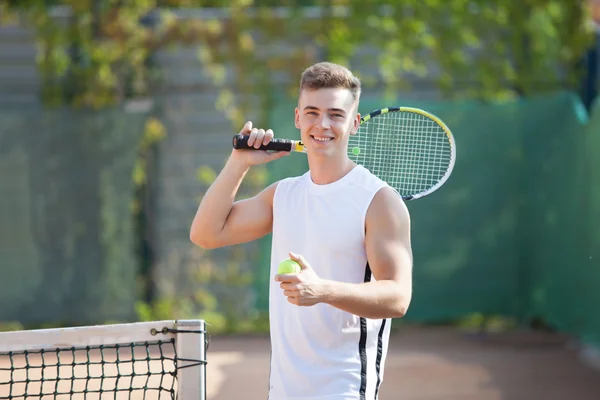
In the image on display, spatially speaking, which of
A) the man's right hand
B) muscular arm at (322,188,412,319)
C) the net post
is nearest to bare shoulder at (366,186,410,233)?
muscular arm at (322,188,412,319)

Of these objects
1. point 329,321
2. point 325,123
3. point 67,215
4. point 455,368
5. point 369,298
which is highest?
point 325,123

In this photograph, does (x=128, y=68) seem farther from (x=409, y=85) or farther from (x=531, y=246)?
(x=531, y=246)

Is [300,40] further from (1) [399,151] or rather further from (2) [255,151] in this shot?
(2) [255,151]

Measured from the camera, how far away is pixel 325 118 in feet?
8.88

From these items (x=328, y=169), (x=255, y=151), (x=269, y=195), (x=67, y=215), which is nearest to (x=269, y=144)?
(x=255, y=151)

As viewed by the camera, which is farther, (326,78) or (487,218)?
(487,218)

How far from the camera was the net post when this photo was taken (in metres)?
3.02

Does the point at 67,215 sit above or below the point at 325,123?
below

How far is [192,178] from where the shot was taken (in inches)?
362

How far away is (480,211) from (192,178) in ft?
8.88

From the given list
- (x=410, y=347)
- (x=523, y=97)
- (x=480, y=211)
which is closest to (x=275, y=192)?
(x=410, y=347)

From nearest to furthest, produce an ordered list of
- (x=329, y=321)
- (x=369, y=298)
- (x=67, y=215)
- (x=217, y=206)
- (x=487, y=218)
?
1. (x=369, y=298)
2. (x=329, y=321)
3. (x=217, y=206)
4. (x=67, y=215)
5. (x=487, y=218)

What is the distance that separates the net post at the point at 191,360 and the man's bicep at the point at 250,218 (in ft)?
1.05

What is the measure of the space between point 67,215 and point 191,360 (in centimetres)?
580
